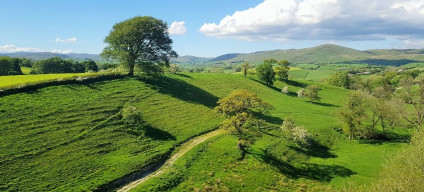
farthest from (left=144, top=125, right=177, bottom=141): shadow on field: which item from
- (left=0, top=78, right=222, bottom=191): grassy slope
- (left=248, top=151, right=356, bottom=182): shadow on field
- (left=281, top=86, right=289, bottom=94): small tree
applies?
(left=281, top=86, right=289, bottom=94): small tree

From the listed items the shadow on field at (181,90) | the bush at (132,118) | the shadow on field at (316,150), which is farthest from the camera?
the shadow on field at (181,90)

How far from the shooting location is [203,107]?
71438 millimetres

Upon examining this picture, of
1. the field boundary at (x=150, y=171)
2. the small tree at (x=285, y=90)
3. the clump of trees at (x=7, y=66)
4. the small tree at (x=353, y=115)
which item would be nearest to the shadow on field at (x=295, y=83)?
the small tree at (x=285, y=90)

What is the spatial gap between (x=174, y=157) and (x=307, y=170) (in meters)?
24.1

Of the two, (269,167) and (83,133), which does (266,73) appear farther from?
(83,133)

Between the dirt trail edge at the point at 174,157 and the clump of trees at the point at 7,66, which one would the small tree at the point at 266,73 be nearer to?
the dirt trail edge at the point at 174,157

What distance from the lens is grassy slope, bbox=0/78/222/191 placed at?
36.1 metres

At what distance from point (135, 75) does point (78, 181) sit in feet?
167

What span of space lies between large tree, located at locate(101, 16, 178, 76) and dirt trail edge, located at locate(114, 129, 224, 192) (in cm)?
3415

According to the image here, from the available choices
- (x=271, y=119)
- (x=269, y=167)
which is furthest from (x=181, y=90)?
(x=269, y=167)

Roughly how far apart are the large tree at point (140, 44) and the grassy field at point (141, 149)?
997cm

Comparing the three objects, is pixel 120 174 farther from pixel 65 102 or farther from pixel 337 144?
pixel 337 144

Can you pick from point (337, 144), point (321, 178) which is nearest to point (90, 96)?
point (321, 178)

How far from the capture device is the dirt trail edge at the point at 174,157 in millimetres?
37359
